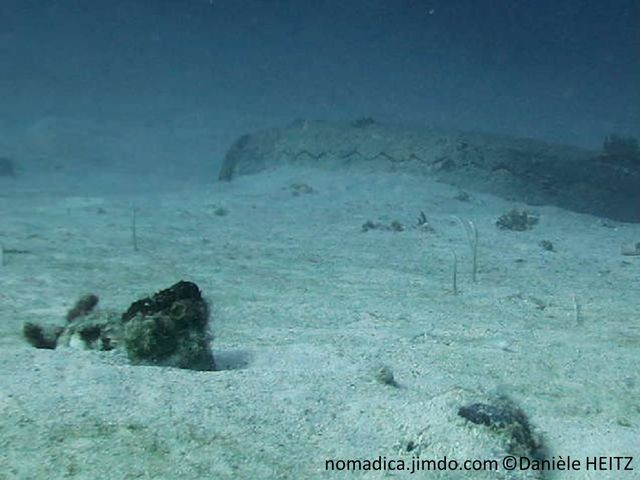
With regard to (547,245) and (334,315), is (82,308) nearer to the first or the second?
(334,315)

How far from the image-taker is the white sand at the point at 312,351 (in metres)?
3.04

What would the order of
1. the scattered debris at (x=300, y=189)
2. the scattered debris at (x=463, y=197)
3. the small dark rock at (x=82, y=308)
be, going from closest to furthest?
the small dark rock at (x=82, y=308), the scattered debris at (x=463, y=197), the scattered debris at (x=300, y=189)

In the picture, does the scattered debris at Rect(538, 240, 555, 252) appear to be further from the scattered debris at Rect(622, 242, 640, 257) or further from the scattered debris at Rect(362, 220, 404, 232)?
the scattered debris at Rect(362, 220, 404, 232)

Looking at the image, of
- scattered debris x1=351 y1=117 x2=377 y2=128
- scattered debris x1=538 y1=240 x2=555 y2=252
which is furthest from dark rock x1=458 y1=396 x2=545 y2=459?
scattered debris x1=351 y1=117 x2=377 y2=128

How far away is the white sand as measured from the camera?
3.04m

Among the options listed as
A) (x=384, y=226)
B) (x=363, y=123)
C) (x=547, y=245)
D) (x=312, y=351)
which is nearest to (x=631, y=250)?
→ (x=547, y=245)

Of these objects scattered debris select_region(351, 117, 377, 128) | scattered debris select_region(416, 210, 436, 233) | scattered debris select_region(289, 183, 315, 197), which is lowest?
scattered debris select_region(416, 210, 436, 233)

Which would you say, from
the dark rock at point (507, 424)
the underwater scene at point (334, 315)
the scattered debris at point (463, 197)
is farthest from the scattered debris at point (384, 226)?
the dark rock at point (507, 424)

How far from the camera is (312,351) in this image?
477 cm

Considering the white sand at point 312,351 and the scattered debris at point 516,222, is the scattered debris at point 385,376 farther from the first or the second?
the scattered debris at point 516,222

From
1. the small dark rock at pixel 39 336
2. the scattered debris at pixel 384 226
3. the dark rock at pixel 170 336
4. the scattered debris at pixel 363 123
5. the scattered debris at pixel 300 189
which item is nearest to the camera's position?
the dark rock at pixel 170 336

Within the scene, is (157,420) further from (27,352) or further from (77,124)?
(77,124)

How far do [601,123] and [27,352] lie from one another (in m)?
49.8

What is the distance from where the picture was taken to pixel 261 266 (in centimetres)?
848
